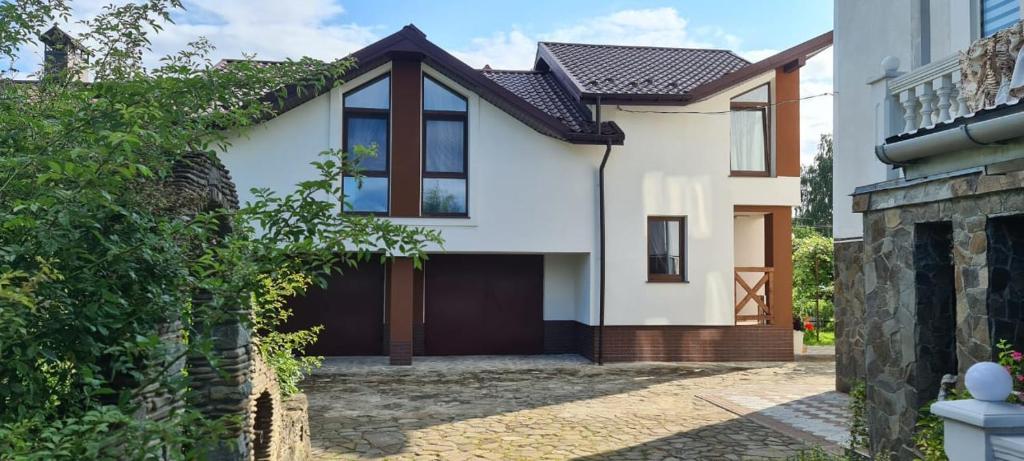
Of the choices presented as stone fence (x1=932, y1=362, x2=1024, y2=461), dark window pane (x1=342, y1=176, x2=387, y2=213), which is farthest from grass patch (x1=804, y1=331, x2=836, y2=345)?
stone fence (x1=932, y1=362, x2=1024, y2=461)

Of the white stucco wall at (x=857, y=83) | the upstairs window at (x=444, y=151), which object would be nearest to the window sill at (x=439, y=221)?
the upstairs window at (x=444, y=151)

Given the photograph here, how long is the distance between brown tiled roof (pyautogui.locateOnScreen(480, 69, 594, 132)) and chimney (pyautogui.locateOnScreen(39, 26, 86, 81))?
10.3 meters

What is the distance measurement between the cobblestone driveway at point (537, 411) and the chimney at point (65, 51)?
4.38m

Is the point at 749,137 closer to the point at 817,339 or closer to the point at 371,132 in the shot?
the point at 817,339

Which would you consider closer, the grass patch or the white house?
the white house

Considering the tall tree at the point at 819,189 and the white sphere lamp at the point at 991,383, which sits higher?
the tall tree at the point at 819,189

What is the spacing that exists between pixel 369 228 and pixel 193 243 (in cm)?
165

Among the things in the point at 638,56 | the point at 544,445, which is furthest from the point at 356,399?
the point at 638,56

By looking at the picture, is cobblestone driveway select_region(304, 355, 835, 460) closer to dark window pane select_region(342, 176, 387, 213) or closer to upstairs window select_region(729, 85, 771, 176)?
dark window pane select_region(342, 176, 387, 213)

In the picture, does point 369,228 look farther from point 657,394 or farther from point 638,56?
point 638,56

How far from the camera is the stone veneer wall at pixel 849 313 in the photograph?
1012 centimetres

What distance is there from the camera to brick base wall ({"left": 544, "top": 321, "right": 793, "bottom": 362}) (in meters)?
14.7

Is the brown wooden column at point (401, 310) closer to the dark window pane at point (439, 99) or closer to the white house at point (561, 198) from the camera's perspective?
the white house at point (561, 198)

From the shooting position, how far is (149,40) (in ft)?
13.6
